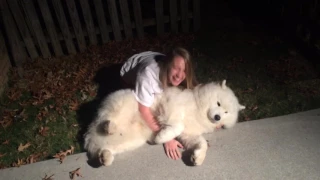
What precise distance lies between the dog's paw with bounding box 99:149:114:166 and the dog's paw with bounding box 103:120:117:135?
8.3 inches

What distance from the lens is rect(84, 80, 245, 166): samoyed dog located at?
10.5ft

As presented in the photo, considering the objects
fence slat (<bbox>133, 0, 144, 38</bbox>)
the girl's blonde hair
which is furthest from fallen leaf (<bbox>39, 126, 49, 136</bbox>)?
fence slat (<bbox>133, 0, 144, 38</bbox>)

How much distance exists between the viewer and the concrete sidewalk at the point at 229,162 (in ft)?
10.4

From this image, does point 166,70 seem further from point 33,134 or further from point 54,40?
point 54,40

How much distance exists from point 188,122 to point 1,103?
3.12 meters

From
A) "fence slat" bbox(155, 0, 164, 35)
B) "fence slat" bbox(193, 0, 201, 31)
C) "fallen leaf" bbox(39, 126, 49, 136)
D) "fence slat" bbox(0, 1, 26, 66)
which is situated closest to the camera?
"fallen leaf" bbox(39, 126, 49, 136)

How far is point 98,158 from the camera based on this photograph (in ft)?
10.6

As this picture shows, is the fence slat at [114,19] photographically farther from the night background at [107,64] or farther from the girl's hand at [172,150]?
the girl's hand at [172,150]

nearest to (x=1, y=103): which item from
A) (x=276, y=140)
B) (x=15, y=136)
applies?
(x=15, y=136)

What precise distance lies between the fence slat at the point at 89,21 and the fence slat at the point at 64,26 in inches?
15.2

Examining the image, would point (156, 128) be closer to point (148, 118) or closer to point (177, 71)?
point (148, 118)

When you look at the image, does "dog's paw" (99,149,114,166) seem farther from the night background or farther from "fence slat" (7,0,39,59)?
"fence slat" (7,0,39,59)

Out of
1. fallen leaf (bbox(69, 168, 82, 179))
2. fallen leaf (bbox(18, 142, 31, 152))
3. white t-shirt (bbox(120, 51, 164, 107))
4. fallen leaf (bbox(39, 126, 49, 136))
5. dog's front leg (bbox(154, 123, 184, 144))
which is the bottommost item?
fallen leaf (bbox(69, 168, 82, 179))

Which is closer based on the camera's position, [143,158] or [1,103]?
[143,158]
